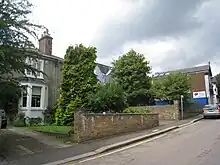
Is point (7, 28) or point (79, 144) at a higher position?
point (7, 28)

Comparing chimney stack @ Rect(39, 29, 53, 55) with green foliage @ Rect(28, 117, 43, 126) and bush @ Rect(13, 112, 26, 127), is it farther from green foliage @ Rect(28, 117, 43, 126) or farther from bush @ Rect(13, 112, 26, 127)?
bush @ Rect(13, 112, 26, 127)

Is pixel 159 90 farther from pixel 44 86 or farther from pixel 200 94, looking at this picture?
pixel 200 94

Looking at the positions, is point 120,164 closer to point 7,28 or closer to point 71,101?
point 7,28

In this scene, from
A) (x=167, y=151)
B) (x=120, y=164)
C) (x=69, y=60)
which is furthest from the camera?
→ (x=69, y=60)

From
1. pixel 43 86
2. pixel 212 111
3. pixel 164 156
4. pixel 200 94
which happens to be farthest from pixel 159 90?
pixel 164 156

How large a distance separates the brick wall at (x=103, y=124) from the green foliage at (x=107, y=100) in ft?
5.90

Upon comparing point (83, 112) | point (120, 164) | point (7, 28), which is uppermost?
point (7, 28)

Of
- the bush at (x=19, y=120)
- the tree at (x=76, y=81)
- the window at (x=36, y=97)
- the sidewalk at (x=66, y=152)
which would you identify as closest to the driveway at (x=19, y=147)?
the sidewalk at (x=66, y=152)

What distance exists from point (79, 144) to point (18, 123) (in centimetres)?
1043

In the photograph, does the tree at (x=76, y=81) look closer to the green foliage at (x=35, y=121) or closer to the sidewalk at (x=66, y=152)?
the green foliage at (x=35, y=121)

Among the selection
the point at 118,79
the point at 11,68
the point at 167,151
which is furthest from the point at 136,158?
the point at 118,79

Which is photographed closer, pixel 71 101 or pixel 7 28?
pixel 7 28

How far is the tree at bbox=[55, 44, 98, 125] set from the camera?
22.4 metres

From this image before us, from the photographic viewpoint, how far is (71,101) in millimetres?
22688
